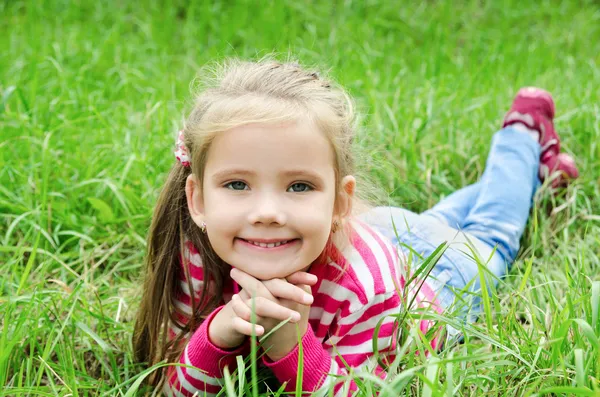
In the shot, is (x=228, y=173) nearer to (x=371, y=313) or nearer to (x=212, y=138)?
(x=212, y=138)

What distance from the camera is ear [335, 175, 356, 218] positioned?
1927 millimetres

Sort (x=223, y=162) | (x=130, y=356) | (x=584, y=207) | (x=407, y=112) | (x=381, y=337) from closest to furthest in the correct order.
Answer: (x=223, y=162) → (x=381, y=337) → (x=130, y=356) → (x=584, y=207) → (x=407, y=112)

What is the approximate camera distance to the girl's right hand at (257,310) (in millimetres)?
1727

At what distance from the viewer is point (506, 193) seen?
303 centimetres

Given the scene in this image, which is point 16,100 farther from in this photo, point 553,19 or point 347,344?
point 553,19

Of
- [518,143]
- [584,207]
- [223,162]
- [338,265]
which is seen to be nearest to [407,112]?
[518,143]

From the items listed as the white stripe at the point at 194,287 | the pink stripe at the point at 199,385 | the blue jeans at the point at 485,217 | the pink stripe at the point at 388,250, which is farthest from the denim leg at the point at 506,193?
the pink stripe at the point at 199,385

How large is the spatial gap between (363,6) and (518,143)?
2.61 meters

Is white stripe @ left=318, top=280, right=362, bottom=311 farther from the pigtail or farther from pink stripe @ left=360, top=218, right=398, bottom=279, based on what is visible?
the pigtail

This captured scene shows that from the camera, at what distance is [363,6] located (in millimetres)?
5531

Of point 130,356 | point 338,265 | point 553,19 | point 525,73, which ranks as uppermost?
point 553,19

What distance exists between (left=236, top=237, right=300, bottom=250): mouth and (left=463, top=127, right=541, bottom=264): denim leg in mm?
1274

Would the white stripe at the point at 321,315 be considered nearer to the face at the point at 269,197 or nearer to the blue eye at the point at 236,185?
the face at the point at 269,197

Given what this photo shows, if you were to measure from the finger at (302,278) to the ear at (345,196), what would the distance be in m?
0.24
